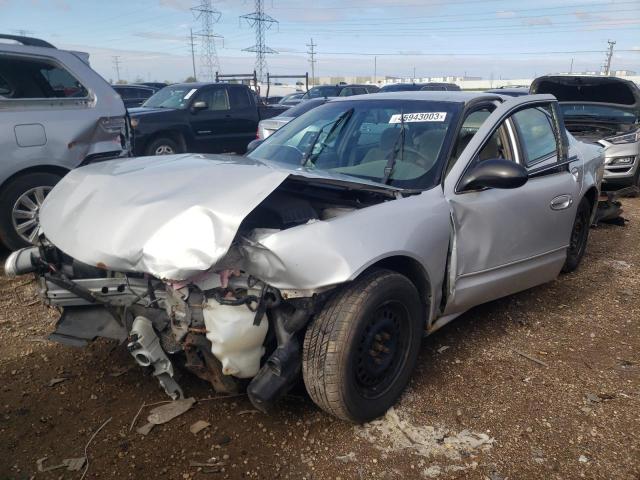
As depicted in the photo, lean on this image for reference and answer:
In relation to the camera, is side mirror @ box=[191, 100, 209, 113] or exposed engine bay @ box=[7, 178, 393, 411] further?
side mirror @ box=[191, 100, 209, 113]

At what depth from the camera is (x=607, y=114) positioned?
8.65 m

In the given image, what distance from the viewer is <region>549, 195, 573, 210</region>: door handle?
3.83 metres

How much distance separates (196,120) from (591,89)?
7.28 metres

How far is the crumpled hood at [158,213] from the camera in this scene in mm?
2238

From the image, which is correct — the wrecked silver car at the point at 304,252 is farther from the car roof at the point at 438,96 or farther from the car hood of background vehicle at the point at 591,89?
the car hood of background vehicle at the point at 591,89

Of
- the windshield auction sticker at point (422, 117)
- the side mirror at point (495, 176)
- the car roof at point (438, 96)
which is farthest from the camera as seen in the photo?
the car roof at point (438, 96)

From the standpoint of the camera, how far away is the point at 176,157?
324 cm

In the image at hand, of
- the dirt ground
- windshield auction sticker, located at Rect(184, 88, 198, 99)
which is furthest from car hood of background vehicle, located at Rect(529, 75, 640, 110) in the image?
windshield auction sticker, located at Rect(184, 88, 198, 99)

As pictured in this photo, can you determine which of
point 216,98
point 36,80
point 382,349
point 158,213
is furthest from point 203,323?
point 216,98

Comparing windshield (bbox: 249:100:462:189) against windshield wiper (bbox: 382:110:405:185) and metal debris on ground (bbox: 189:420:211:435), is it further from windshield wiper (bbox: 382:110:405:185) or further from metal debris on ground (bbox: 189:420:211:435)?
metal debris on ground (bbox: 189:420:211:435)

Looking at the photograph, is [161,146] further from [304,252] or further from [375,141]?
[304,252]

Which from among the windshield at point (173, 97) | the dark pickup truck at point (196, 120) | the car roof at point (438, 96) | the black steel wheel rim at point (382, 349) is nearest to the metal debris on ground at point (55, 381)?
the black steel wheel rim at point (382, 349)

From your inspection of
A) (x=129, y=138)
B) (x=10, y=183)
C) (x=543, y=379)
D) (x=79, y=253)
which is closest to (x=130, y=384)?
(x=79, y=253)

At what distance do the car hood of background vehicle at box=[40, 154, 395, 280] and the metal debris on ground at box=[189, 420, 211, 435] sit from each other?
0.90 meters
